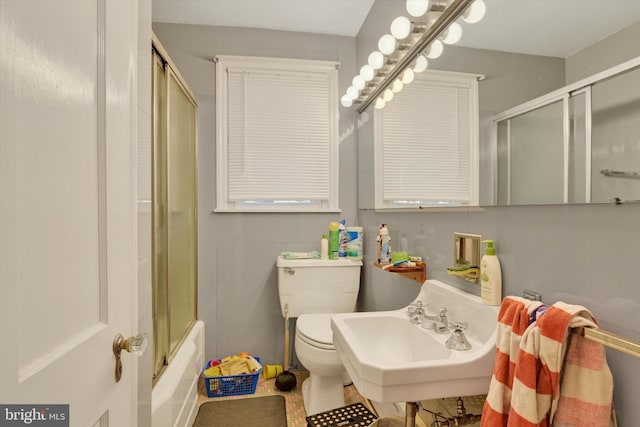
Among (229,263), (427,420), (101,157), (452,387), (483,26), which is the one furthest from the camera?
(229,263)

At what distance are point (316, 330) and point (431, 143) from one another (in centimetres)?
113

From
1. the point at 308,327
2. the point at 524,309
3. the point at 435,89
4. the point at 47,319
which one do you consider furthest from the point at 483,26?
the point at 308,327

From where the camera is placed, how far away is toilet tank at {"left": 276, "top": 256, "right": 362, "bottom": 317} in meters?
2.12

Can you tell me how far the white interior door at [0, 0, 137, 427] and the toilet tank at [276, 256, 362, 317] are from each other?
130 centimetres

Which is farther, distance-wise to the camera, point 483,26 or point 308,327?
point 308,327

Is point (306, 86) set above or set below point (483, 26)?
above

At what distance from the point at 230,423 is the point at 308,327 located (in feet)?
2.11

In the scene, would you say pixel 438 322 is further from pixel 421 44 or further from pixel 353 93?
pixel 353 93

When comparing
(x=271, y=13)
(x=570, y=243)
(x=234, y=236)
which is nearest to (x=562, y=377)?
(x=570, y=243)

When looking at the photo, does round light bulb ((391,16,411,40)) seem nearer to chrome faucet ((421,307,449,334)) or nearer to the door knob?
chrome faucet ((421,307,449,334))

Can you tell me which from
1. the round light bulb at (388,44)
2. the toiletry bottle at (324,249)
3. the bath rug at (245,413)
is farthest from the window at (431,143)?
the bath rug at (245,413)

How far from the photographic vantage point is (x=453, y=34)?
1.24 meters

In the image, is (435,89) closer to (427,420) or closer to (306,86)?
(306,86)

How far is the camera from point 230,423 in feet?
5.77
